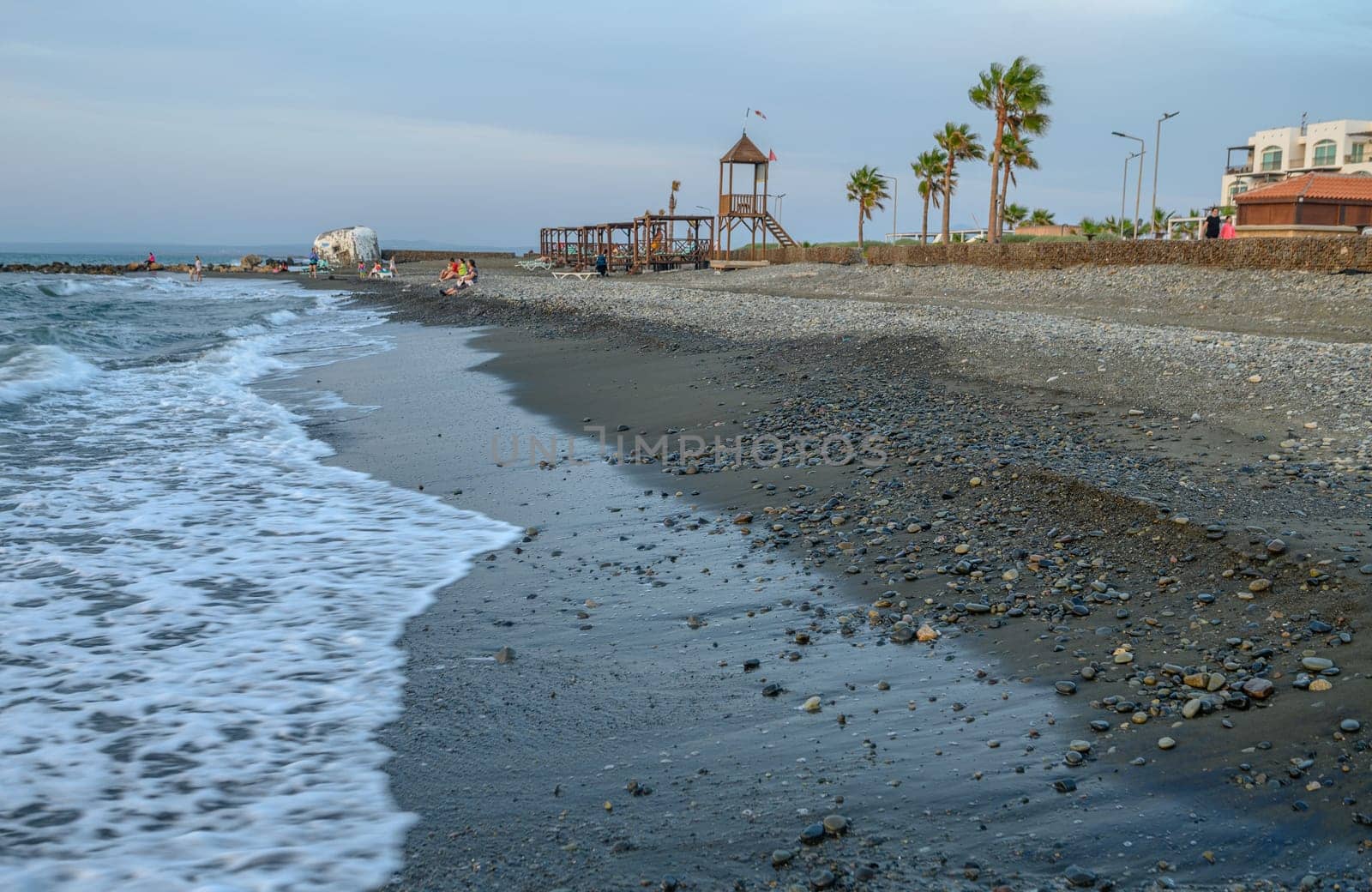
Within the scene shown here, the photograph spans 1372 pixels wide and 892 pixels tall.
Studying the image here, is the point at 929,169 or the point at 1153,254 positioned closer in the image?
the point at 1153,254

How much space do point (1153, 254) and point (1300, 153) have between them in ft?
242

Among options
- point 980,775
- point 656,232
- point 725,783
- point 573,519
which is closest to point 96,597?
point 573,519

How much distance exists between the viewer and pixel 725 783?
345 centimetres

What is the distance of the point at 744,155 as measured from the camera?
47.8 meters

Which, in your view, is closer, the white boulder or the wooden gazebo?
the wooden gazebo

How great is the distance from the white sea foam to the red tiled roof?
4022 centimetres

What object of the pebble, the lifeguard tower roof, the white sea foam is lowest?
the pebble

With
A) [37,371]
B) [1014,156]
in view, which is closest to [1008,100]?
[1014,156]

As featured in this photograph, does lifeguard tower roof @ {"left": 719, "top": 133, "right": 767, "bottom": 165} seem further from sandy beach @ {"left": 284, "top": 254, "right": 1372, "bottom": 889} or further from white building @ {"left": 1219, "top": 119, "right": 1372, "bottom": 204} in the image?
white building @ {"left": 1219, "top": 119, "right": 1372, "bottom": 204}

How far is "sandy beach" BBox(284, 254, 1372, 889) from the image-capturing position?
3.05 meters

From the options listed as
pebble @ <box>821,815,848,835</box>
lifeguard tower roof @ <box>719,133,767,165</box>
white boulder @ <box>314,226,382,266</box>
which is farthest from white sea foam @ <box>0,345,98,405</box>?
white boulder @ <box>314,226,382,266</box>

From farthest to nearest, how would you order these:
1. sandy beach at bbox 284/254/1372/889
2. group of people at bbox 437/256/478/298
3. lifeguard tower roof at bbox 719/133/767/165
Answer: lifeguard tower roof at bbox 719/133/767/165 → group of people at bbox 437/256/478/298 → sandy beach at bbox 284/254/1372/889

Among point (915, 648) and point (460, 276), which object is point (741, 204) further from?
point (915, 648)

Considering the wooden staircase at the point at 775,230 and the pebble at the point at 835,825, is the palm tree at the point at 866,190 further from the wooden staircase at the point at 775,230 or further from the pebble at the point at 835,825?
the pebble at the point at 835,825
